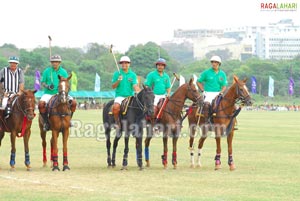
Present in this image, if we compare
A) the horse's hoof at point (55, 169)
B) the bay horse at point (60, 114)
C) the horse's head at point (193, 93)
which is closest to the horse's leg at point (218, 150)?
the horse's head at point (193, 93)

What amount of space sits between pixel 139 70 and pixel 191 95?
13625 centimetres

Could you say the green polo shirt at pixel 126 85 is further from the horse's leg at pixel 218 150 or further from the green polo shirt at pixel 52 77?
the horse's leg at pixel 218 150

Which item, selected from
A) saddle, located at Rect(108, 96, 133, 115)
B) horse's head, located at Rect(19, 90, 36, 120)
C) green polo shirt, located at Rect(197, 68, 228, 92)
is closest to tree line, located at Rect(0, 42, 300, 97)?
green polo shirt, located at Rect(197, 68, 228, 92)

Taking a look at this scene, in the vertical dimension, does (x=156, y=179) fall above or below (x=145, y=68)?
below

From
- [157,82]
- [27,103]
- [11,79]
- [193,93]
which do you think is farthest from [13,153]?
[193,93]

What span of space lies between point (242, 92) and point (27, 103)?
19.1ft

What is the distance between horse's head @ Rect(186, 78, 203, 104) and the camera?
24.2 m

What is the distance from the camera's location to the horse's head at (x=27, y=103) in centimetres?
2300

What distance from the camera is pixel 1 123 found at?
23.9 meters

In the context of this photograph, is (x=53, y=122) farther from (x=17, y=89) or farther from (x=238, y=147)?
(x=238, y=147)

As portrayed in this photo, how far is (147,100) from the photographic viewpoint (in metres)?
23.5

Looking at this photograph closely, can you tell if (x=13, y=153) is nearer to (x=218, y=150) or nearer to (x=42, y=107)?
(x=42, y=107)

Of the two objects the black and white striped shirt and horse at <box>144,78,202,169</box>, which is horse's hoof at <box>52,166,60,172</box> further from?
horse at <box>144,78,202,169</box>

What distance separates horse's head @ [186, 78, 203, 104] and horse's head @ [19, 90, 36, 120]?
14.2ft
